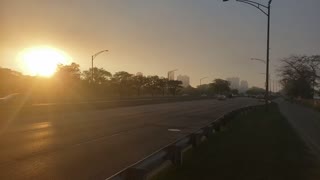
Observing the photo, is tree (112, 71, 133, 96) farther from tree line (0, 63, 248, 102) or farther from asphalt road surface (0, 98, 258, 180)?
asphalt road surface (0, 98, 258, 180)

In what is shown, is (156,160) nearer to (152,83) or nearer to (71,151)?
(71,151)

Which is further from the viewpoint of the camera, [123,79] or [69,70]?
[123,79]

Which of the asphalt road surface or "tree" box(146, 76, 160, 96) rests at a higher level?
"tree" box(146, 76, 160, 96)

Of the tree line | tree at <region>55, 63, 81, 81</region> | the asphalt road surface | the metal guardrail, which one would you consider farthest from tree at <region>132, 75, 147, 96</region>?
the metal guardrail

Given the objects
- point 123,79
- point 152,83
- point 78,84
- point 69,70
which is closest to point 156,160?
point 78,84

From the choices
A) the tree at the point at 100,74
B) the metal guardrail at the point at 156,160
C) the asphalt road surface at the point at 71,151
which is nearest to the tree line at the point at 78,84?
the tree at the point at 100,74

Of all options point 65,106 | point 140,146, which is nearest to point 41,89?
point 65,106

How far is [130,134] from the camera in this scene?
24.0 m

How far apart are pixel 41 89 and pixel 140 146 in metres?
67.2

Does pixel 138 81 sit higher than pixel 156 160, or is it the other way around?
pixel 138 81

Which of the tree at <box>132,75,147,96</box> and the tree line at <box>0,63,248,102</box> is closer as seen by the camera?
the tree line at <box>0,63,248,102</box>

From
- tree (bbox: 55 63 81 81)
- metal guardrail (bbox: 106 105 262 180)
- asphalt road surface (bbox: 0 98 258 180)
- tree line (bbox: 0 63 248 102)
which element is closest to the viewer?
metal guardrail (bbox: 106 105 262 180)

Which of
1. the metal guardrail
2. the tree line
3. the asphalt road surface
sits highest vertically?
the tree line

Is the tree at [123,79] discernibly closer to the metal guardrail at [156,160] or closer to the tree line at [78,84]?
the tree line at [78,84]
